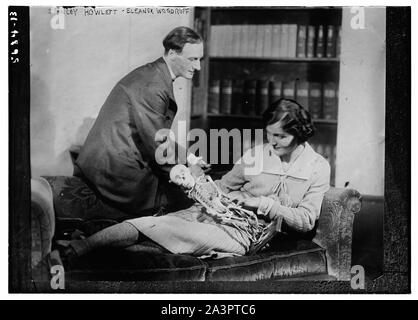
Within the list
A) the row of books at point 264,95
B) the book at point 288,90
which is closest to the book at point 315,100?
the row of books at point 264,95

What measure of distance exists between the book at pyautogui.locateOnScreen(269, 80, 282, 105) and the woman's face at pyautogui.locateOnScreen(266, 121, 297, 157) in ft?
0.47

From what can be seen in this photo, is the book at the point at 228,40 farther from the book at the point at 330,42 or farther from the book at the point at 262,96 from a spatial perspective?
the book at the point at 330,42

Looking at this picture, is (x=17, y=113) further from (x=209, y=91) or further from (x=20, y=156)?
(x=209, y=91)

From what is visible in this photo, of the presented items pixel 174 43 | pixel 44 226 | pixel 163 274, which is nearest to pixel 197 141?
pixel 174 43

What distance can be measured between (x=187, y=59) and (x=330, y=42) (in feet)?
2.75

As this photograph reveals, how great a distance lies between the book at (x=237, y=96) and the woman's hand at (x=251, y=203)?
1.70 ft

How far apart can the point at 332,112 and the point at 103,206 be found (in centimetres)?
143

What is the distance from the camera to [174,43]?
3.29 m

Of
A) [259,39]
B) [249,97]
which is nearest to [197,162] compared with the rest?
[249,97]

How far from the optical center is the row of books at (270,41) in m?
3.39

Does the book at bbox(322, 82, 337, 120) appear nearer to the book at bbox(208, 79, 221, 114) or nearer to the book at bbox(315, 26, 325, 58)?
the book at bbox(315, 26, 325, 58)

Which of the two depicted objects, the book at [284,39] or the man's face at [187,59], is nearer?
the man's face at [187,59]
